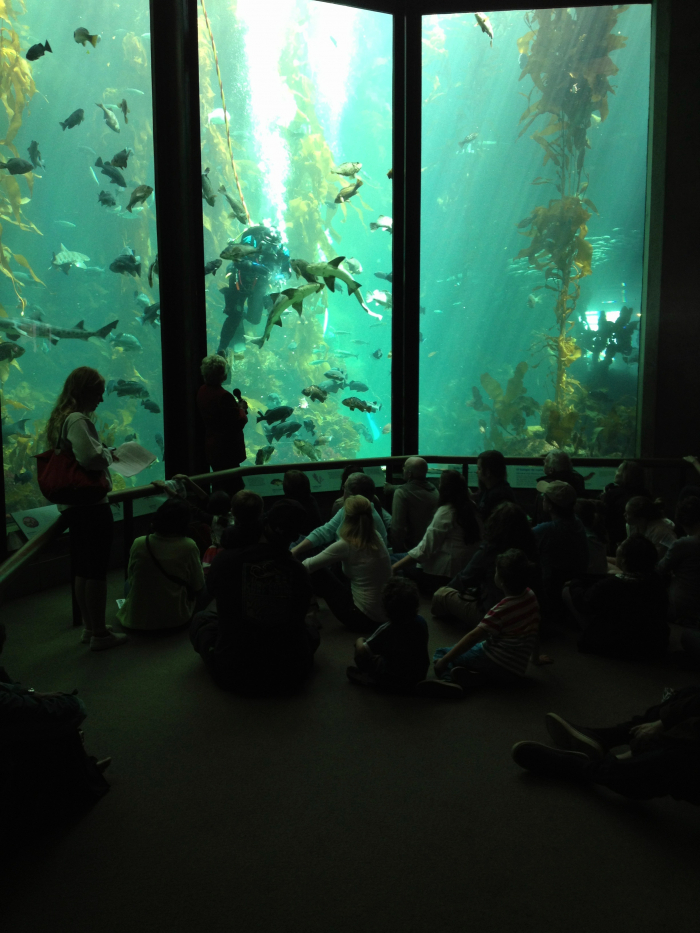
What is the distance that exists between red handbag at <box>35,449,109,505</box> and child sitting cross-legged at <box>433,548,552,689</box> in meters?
2.03

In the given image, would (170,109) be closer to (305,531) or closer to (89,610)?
(305,531)

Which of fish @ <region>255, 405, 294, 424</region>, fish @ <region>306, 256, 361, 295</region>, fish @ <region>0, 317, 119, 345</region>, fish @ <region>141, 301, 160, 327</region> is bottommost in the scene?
fish @ <region>255, 405, 294, 424</region>

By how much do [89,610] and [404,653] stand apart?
5.96 ft

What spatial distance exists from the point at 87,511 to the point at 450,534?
2.25m

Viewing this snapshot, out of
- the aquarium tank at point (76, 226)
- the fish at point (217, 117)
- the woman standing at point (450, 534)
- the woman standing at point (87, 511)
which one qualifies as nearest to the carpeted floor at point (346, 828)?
the woman standing at point (87, 511)

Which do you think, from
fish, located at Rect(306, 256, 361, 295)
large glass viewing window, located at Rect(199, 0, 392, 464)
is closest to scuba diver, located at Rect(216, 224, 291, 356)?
large glass viewing window, located at Rect(199, 0, 392, 464)

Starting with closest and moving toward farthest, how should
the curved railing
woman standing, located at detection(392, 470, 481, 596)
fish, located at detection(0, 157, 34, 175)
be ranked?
1. the curved railing
2. woman standing, located at detection(392, 470, 481, 596)
3. fish, located at detection(0, 157, 34, 175)

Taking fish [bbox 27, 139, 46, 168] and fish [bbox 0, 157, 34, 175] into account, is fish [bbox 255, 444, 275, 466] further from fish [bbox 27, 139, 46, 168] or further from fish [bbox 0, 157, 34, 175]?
fish [bbox 27, 139, 46, 168]

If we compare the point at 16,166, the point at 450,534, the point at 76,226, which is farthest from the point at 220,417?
the point at 76,226

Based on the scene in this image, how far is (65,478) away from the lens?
3.36 m

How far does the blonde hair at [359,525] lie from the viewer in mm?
3773

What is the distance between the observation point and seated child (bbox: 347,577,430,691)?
2.98 m

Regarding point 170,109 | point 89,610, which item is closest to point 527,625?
point 89,610

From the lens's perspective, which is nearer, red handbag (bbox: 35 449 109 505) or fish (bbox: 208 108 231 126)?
red handbag (bbox: 35 449 109 505)
